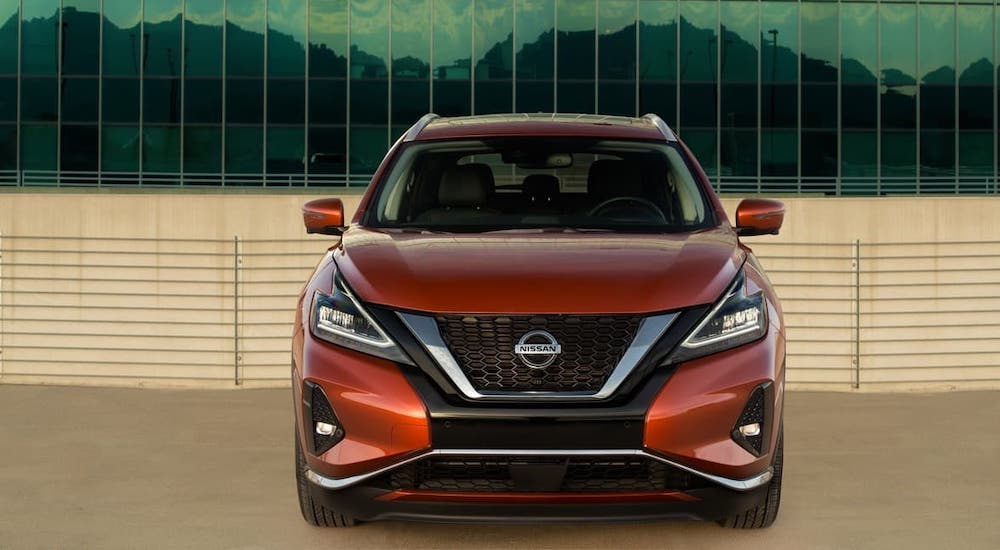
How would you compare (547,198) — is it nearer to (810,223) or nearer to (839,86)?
(810,223)

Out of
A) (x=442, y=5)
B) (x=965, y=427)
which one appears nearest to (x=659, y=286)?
(x=965, y=427)

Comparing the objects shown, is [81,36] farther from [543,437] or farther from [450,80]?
[543,437]

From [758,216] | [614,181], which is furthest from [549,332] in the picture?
[614,181]

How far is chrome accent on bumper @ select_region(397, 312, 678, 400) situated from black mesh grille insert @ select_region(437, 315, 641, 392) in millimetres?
21

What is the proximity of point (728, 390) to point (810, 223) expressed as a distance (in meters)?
13.8

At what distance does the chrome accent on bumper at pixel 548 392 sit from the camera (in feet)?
18.1

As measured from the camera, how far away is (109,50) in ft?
131

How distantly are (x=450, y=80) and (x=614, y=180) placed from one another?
1290 inches

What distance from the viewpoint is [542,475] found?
5551 millimetres

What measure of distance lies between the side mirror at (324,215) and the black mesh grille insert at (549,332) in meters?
1.63

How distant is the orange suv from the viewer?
18.1 ft

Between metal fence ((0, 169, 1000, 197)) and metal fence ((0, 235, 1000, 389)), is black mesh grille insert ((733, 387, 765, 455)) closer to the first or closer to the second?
metal fence ((0, 235, 1000, 389))

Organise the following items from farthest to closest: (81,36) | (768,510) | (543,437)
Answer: (81,36) → (768,510) → (543,437)

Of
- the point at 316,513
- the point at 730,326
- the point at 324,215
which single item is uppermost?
the point at 324,215
